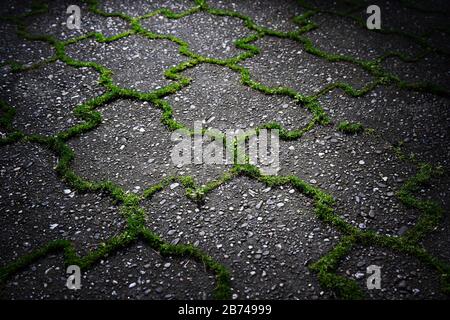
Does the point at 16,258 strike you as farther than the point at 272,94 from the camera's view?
No

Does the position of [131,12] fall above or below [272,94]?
above

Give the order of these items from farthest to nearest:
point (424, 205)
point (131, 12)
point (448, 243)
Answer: point (131, 12) → point (424, 205) → point (448, 243)

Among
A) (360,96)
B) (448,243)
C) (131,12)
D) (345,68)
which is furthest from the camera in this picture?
(131,12)

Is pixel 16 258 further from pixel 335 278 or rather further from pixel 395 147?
pixel 395 147
